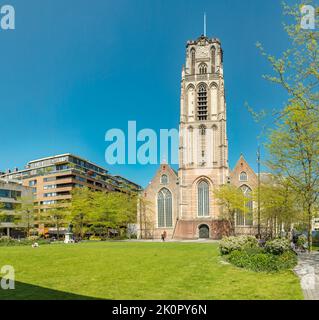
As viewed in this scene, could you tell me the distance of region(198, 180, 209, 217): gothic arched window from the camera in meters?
68.4

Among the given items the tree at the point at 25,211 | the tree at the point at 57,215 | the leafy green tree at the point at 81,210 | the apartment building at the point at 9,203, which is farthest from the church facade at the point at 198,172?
the apartment building at the point at 9,203

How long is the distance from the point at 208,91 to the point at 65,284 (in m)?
63.2

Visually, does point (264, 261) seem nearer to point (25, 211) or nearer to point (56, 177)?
point (25, 211)

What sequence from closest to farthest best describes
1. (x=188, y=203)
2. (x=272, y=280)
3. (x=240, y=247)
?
(x=272, y=280) → (x=240, y=247) → (x=188, y=203)

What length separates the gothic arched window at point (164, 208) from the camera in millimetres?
70781

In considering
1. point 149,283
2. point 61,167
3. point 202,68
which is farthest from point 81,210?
point 149,283

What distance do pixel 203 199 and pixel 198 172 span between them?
5.23 metres

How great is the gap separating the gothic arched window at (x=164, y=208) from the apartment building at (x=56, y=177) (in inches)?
684

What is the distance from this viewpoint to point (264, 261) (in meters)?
17.3

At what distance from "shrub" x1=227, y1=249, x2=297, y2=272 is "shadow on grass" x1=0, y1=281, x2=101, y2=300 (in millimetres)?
9139

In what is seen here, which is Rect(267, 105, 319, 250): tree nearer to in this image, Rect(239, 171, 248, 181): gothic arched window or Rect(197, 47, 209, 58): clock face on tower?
Rect(239, 171, 248, 181): gothic arched window
